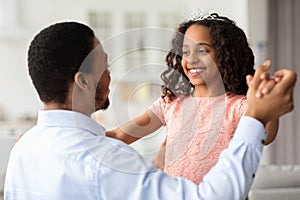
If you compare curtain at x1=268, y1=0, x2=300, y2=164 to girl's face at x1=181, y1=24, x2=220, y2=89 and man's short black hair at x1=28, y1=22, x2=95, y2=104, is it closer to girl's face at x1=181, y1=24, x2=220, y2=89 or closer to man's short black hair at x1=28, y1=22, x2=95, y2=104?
girl's face at x1=181, y1=24, x2=220, y2=89

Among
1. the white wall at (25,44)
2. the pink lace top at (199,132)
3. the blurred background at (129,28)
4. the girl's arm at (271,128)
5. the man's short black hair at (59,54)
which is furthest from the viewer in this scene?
the white wall at (25,44)

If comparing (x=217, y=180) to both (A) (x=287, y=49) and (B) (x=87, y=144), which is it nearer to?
(B) (x=87, y=144)

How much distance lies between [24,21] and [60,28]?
513cm

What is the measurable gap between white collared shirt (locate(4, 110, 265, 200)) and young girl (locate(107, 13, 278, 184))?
29 centimetres

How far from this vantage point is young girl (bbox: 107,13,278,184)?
1413mm

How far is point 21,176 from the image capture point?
1223 mm

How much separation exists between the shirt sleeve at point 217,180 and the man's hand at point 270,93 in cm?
2

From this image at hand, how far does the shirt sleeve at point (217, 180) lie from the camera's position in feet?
3.33

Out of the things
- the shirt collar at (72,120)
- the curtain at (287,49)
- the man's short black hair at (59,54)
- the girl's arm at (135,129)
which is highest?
the man's short black hair at (59,54)

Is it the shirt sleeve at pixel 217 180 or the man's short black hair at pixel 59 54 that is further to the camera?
the man's short black hair at pixel 59 54

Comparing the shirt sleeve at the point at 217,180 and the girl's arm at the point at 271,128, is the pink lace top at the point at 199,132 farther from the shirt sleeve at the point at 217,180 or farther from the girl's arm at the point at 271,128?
the shirt sleeve at the point at 217,180

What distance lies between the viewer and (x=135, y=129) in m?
1.55

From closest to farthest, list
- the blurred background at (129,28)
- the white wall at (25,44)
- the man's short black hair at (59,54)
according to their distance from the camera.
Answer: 1. the man's short black hair at (59,54)
2. the blurred background at (129,28)
3. the white wall at (25,44)

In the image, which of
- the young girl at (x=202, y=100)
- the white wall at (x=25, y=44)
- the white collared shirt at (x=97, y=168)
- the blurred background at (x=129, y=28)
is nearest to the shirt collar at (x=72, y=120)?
the white collared shirt at (x=97, y=168)
